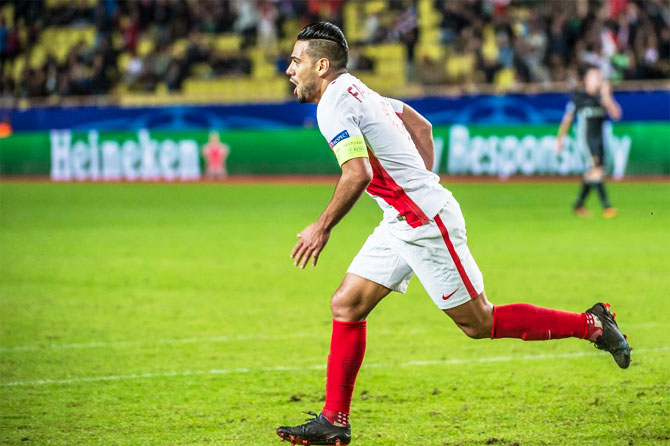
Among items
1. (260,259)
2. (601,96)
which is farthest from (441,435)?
(601,96)

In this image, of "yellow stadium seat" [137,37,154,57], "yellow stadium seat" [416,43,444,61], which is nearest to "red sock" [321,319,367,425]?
"yellow stadium seat" [416,43,444,61]

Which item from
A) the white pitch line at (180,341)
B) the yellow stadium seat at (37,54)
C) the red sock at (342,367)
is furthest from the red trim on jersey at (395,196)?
the yellow stadium seat at (37,54)

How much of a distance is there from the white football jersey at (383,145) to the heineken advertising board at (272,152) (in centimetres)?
1876

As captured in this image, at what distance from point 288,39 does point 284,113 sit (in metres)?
5.58

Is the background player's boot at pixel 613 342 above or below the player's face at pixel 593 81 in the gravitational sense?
below

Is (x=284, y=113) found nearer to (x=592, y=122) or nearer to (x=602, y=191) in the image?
(x=592, y=122)

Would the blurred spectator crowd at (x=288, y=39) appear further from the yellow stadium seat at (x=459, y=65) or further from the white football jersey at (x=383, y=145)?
the white football jersey at (x=383, y=145)

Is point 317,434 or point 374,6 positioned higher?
point 374,6

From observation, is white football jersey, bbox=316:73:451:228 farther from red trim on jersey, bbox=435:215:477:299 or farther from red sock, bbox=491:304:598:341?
red sock, bbox=491:304:598:341

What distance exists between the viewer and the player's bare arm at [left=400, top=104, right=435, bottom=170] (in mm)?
5500

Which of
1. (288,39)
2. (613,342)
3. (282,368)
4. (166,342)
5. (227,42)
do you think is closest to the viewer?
(613,342)

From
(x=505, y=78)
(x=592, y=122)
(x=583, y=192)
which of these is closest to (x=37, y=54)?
(x=505, y=78)

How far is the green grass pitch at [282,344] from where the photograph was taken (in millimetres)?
5535

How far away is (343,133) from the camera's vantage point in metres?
4.79
